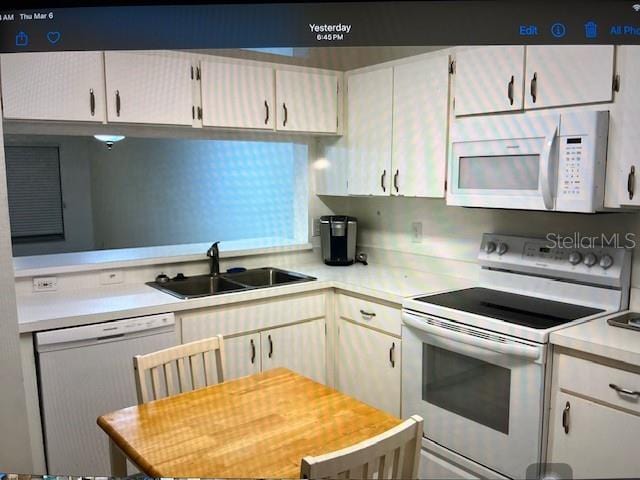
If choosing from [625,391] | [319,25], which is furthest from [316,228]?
[319,25]

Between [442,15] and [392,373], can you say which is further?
[392,373]

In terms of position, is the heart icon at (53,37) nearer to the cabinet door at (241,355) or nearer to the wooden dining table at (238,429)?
the wooden dining table at (238,429)

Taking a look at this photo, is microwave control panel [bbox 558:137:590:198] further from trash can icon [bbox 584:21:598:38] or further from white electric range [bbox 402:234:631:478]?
trash can icon [bbox 584:21:598:38]

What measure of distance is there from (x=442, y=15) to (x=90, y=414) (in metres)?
1.43

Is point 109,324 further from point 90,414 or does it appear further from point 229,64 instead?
point 229,64

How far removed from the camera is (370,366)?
6.20 feet

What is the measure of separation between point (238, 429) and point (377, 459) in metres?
0.31

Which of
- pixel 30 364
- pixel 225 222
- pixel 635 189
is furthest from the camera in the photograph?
pixel 225 222

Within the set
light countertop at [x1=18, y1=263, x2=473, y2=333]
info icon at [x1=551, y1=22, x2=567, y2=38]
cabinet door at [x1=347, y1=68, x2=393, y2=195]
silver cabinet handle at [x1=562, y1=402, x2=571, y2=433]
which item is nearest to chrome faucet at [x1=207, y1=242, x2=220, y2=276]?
light countertop at [x1=18, y1=263, x2=473, y2=333]

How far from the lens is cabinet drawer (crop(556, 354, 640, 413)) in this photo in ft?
3.83

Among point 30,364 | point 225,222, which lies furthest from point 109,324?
point 225,222

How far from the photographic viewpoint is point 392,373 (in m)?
1.80

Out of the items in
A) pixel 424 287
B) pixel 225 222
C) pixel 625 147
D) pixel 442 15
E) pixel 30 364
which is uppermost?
pixel 442 15

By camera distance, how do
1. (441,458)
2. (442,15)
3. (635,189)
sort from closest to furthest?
(442,15) < (635,189) < (441,458)
